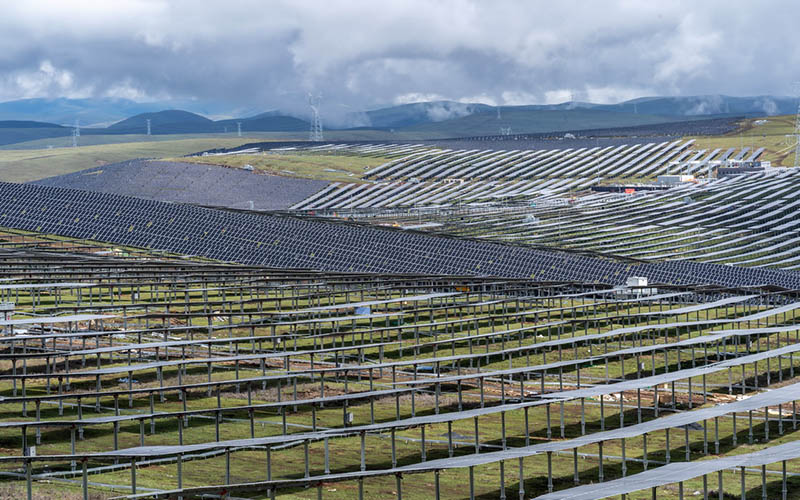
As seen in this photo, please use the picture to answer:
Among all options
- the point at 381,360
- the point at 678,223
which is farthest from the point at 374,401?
the point at 678,223

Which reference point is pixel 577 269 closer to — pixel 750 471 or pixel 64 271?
pixel 64 271

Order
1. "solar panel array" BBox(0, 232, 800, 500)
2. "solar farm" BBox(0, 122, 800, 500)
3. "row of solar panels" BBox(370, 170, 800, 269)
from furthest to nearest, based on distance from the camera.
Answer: "row of solar panels" BBox(370, 170, 800, 269)
"solar farm" BBox(0, 122, 800, 500)
"solar panel array" BBox(0, 232, 800, 500)

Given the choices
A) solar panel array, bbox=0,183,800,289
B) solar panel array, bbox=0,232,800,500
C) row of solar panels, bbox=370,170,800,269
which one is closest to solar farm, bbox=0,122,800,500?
solar panel array, bbox=0,232,800,500

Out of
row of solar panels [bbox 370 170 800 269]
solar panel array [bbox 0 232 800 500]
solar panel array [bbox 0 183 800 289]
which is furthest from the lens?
row of solar panels [bbox 370 170 800 269]

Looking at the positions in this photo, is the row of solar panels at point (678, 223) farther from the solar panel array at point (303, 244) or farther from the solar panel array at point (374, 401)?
the solar panel array at point (374, 401)

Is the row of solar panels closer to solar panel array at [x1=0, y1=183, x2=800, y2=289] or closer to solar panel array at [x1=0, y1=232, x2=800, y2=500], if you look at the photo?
solar panel array at [x1=0, y1=183, x2=800, y2=289]

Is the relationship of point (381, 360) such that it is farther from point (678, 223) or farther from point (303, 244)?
point (678, 223)

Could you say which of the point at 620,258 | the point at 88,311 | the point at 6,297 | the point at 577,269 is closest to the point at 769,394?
the point at 88,311

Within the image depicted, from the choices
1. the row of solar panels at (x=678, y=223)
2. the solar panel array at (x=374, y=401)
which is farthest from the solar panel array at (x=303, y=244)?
the row of solar panels at (x=678, y=223)
